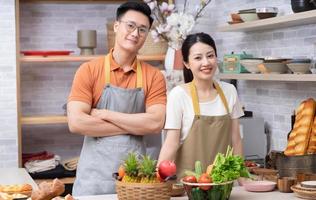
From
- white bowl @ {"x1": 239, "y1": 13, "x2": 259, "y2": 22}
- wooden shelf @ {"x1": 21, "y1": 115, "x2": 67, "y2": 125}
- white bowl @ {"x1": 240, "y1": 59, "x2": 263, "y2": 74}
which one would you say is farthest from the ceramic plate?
wooden shelf @ {"x1": 21, "y1": 115, "x2": 67, "y2": 125}

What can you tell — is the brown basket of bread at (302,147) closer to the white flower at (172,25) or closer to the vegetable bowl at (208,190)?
the vegetable bowl at (208,190)

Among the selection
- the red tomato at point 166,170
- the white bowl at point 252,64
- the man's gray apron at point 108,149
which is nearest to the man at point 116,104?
the man's gray apron at point 108,149

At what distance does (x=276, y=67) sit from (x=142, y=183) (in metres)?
1.85

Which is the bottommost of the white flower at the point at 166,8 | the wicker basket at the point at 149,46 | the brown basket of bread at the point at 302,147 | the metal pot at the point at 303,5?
the brown basket of bread at the point at 302,147

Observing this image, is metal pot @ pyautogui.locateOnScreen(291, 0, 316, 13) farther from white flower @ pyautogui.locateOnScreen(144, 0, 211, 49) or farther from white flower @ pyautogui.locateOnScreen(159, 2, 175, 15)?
white flower @ pyautogui.locateOnScreen(159, 2, 175, 15)

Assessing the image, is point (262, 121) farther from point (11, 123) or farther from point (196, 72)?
point (11, 123)

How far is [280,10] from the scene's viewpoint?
14.7 ft

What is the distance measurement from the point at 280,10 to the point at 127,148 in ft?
6.02

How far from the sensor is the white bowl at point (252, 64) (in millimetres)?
4366

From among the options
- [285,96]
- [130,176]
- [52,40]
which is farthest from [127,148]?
[52,40]

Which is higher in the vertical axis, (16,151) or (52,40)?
(52,40)

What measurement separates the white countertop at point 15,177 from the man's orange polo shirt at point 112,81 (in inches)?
23.7

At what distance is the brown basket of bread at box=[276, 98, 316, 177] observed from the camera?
10.2ft

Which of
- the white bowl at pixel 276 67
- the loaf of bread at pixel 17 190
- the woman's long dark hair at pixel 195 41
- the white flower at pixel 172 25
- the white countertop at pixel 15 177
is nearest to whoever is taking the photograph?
the loaf of bread at pixel 17 190
